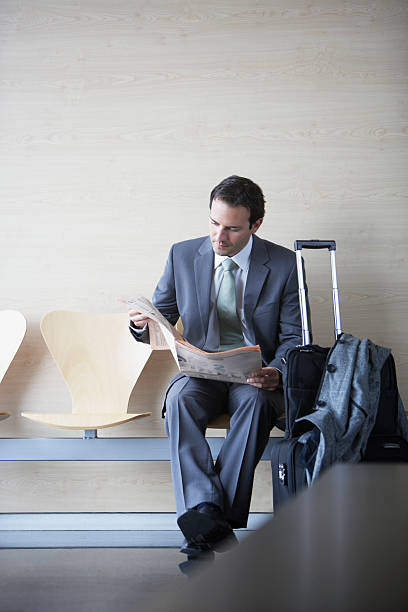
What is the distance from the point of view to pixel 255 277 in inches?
89.7

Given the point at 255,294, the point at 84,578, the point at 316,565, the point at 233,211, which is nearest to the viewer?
the point at 316,565

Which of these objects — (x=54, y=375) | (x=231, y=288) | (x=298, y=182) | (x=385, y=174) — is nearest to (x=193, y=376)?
(x=231, y=288)

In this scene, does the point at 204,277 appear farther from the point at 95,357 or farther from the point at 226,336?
the point at 95,357

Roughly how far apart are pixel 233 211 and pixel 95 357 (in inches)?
35.5

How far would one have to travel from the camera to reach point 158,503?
2607 millimetres

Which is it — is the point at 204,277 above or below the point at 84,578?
above

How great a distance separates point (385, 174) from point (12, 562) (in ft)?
7.03

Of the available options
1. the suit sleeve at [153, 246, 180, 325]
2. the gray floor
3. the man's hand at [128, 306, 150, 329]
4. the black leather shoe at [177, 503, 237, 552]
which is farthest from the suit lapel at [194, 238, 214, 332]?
the gray floor

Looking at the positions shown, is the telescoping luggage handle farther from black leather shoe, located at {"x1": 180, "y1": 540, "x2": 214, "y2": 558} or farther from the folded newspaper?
black leather shoe, located at {"x1": 180, "y1": 540, "x2": 214, "y2": 558}

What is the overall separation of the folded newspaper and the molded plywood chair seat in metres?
0.61

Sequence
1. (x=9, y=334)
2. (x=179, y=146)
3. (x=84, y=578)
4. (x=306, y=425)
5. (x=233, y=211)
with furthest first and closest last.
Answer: (x=179, y=146)
(x=9, y=334)
(x=233, y=211)
(x=84, y=578)
(x=306, y=425)

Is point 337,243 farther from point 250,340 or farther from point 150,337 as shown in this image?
point 150,337

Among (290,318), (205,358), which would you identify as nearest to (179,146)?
(290,318)

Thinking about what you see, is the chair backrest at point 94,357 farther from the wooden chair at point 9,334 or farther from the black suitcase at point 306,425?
the black suitcase at point 306,425
